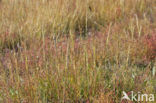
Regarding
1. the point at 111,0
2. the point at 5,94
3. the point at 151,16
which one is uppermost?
the point at 111,0

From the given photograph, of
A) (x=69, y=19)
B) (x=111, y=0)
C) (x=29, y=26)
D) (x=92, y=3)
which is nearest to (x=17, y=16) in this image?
(x=29, y=26)

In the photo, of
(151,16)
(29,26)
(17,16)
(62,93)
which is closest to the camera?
(62,93)

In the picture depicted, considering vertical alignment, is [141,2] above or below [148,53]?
above

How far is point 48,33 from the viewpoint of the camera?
162 inches

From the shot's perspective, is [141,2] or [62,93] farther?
[141,2]

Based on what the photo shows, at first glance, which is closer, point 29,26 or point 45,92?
point 45,92

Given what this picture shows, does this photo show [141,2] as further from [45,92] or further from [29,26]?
[45,92]

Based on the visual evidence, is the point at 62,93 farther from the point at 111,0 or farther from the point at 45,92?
the point at 111,0

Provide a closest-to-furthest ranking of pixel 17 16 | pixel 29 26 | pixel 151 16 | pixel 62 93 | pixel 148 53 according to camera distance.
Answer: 1. pixel 62 93
2. pixel 148 53
3. pixel 29 26
4. pixel 17 16
5. pixel 151 16

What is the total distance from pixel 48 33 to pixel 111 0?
153 centimetres

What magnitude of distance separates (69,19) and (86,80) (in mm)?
2211

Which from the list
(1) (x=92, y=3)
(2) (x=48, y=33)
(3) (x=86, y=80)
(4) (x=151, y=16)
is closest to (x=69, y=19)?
(2) (x=48, y=33)

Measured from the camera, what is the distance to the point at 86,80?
2342 mm

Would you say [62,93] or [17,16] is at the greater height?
[17,16]
